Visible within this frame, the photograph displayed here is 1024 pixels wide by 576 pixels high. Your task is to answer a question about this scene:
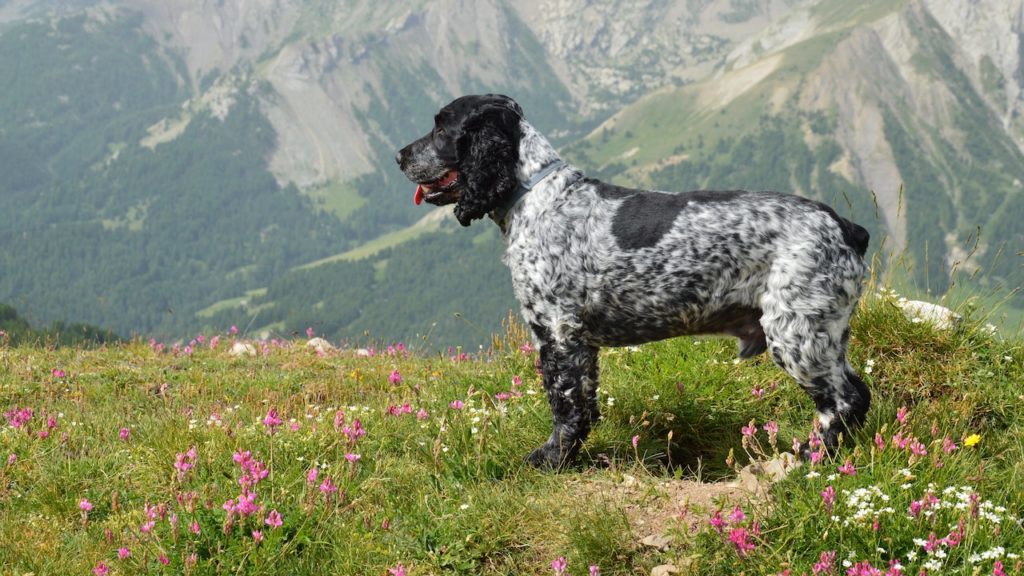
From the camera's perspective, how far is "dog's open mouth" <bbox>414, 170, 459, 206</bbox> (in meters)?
6.90

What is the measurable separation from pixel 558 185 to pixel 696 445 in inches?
101

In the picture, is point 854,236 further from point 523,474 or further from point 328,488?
point 328,488

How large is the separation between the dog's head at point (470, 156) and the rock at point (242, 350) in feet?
22.6

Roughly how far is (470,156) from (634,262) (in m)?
1.59

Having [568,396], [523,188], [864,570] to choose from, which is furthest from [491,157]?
[864,570]

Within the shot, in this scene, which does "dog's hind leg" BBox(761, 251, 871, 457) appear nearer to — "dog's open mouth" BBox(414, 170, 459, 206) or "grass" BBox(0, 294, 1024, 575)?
"grass" BBox(0, 294, 1024, 575)

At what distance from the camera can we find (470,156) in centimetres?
677

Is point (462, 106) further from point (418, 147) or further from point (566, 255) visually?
point (566, 255)

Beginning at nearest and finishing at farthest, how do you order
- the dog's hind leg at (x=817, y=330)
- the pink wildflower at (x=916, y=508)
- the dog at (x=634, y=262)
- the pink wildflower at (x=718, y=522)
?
the pink wildflower at (x=916, y=508) → the pink wildflower at (x=718, y=522) → the dog's hind leg at (x=817, y=330) → the dog at (x=634, y=262)

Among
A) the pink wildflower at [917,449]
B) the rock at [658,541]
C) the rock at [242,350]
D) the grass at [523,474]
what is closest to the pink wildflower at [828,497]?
the grass at [523,474]

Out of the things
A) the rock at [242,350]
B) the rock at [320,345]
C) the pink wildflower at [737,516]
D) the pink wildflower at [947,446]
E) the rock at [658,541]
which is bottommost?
the pink wildflower at [947,446]

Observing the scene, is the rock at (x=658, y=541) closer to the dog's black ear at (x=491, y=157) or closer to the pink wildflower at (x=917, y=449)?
the pink wildflower at (x=917, y=449)

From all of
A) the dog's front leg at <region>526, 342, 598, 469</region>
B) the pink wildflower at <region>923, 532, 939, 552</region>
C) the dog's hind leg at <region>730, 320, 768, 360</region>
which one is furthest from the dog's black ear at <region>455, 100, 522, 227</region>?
the pink wildflower at <region>923, 532, 939, 552</region>

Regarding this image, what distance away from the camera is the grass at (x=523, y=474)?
15.4 ft
